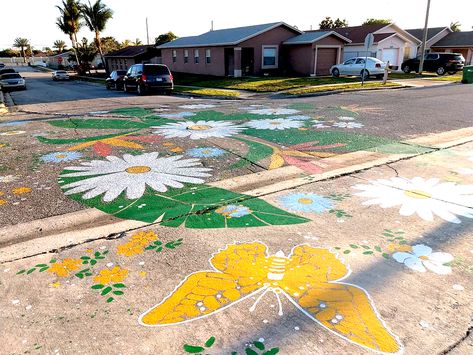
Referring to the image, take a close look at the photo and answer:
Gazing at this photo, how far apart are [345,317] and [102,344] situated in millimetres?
1760

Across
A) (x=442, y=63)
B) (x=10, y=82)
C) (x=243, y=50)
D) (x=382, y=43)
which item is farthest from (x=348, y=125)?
(x=10, y=82)

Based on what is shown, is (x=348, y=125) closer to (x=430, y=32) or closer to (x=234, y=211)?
(x=234, y=211)

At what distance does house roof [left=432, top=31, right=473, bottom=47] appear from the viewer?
1682 inches

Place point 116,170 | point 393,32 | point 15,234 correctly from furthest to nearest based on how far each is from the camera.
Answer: point 393,32 → point 116,170 → point 15,234

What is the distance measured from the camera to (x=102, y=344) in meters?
2.52

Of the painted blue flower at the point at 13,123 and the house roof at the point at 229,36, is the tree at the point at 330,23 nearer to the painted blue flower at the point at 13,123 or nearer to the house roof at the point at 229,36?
the house roof at the point at 229,36

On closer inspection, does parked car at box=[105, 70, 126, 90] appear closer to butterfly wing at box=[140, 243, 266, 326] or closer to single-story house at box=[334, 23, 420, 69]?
single-story house at box=[334, 23, 420, 69]

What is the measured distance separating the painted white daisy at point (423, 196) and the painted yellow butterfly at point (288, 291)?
5.57 feet

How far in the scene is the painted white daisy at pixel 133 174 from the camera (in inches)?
214

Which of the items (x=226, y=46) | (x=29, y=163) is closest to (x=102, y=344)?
(x=29, y=163)

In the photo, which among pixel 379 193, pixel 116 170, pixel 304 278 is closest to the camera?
pixel 304 278

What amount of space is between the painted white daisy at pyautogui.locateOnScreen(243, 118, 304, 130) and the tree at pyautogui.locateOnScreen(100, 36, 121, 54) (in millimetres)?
66134

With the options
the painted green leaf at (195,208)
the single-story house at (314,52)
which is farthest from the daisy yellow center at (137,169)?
the single-story house at (314,52)

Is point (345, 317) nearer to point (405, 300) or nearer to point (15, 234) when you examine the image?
point (405, 300)
